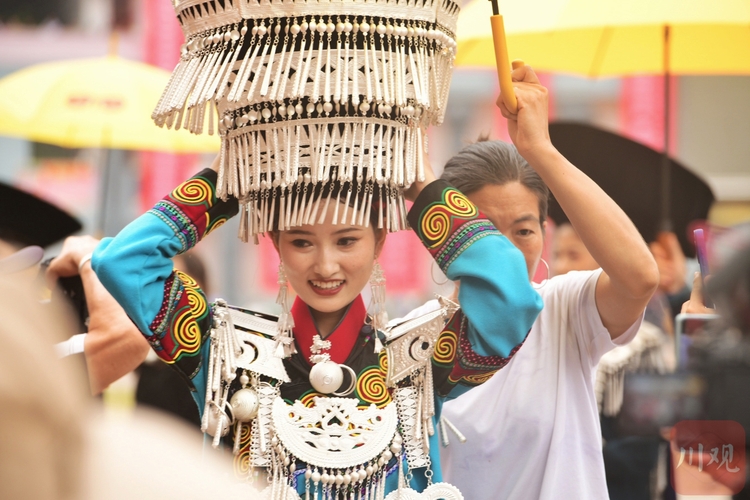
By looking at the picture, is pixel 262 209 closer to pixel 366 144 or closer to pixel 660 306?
pixel 366 144

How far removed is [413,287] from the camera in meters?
7.22

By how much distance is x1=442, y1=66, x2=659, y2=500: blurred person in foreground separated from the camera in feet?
6.67

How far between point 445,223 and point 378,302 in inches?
9.3

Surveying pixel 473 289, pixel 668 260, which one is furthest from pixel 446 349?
pixel 668 260

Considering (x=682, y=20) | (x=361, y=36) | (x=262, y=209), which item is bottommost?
(x=262, y=209)

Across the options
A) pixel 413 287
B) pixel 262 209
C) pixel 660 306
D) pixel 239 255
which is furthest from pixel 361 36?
pixel 239 255

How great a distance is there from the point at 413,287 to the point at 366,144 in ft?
17.2

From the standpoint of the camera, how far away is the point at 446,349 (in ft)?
6.89

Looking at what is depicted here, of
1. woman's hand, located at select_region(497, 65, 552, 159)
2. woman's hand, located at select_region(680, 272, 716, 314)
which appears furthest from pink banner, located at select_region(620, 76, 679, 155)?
woman's hand, located at select_region(497, 65, 552, 159)

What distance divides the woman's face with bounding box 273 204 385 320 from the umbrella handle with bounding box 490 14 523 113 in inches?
16.3

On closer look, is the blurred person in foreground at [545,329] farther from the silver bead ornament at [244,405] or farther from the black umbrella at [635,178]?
the black umbrella at [635,178]

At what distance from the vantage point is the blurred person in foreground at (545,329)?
6.67ft

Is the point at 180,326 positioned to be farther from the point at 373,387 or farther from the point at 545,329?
the point at 545,329

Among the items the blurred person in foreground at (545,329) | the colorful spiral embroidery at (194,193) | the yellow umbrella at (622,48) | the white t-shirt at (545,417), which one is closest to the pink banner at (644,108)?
the yellow umbrella at (622,48)
